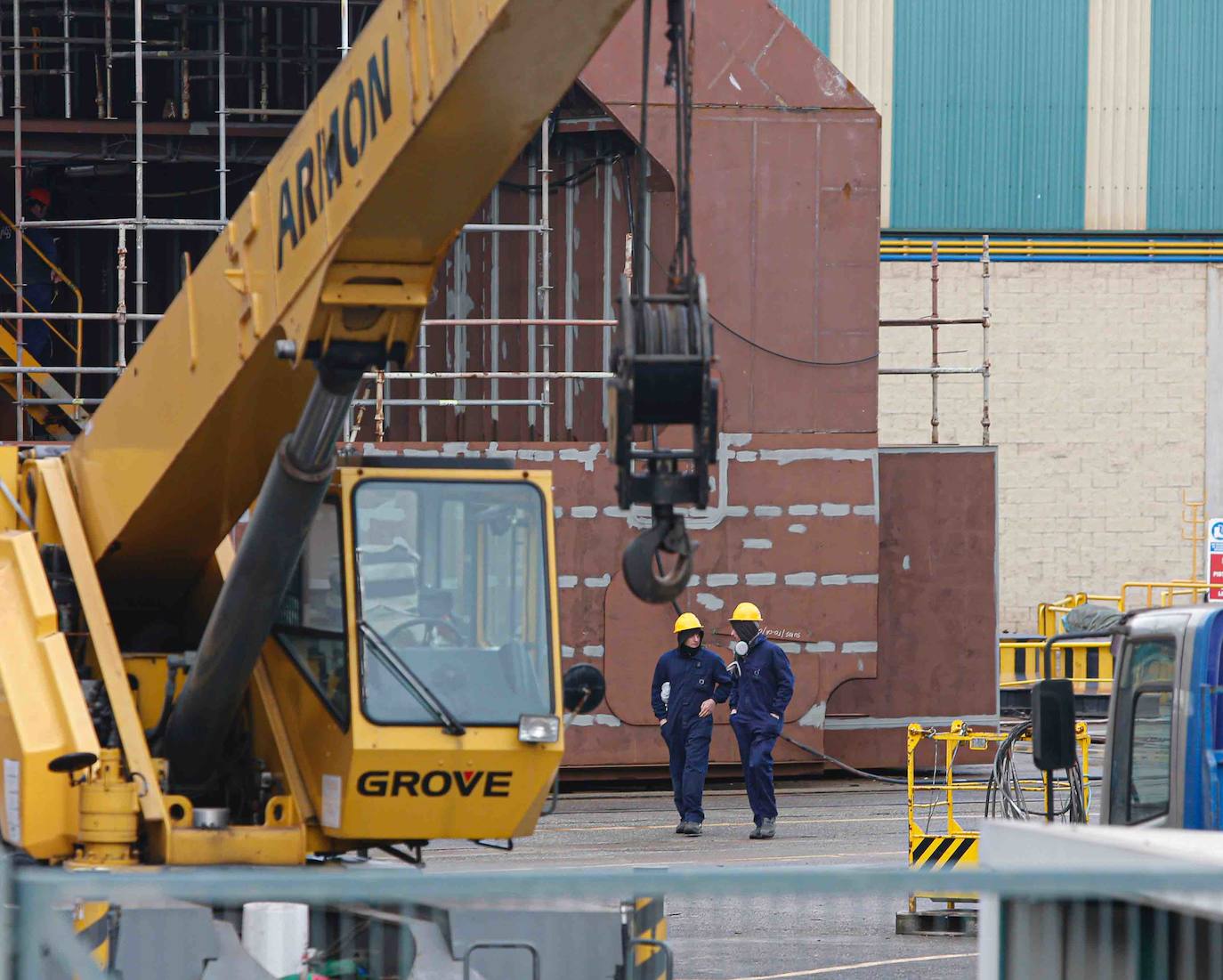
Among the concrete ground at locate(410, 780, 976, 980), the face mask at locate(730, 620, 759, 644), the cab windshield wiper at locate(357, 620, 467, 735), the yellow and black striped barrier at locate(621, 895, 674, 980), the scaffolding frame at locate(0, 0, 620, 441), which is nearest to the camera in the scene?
the yellow and black striped barrier at locate(621, 895, 674, 980)

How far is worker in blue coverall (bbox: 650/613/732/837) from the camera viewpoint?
16.2m

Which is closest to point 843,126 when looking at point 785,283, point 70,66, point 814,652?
point 785,283

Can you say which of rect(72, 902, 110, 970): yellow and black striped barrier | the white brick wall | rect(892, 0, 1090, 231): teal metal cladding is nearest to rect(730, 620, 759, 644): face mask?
rect(72, 902, 110, 970): yellow and black striped barrier

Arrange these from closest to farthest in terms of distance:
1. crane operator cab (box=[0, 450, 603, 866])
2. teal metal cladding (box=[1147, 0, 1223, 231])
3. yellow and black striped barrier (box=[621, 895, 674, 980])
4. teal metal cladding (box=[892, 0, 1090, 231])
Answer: yellow and black striped barrier (box=[621, 895, 674, 980]) → crane operator cab (box=[0, 450, 603, 866]) → teal metal cladding (box=[892, 0, 1090, 231]) → teal metal cladding (box=[1147, 0, 1223, 231])

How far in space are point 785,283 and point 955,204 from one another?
20.1m

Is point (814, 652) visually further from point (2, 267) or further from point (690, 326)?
point (690, 326)

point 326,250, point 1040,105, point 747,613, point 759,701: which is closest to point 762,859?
point 759,701

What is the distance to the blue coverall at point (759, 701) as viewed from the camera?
51.8 feet

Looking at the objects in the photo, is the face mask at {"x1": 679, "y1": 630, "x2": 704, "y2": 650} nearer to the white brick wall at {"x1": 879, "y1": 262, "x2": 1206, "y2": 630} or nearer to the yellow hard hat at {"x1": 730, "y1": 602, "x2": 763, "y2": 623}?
the yellow hard hat at {"x1": 730, "y1": 602, "x2": 763, "y2": 623}

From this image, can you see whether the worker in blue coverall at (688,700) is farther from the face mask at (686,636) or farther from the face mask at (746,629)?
the face mask at (746,629)

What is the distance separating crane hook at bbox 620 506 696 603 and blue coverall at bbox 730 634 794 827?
981 centimetres

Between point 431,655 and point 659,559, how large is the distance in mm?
2417

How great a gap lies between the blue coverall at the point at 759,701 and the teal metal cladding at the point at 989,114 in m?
22.9

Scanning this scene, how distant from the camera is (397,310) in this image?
702 centimetres
